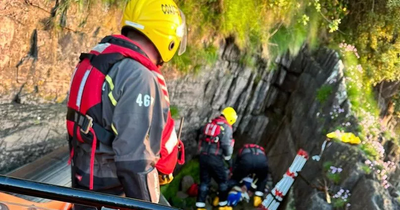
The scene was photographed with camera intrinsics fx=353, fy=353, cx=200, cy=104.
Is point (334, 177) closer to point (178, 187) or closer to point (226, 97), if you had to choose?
point (226, 97)

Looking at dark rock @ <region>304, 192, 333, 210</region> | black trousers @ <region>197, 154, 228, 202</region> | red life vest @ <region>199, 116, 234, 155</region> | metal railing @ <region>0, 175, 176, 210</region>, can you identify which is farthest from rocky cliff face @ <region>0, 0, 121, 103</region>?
dark rock @ <region>304, 192, 333, 210</region>

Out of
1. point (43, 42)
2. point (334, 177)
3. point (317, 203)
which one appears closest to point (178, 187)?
point (317, 203)

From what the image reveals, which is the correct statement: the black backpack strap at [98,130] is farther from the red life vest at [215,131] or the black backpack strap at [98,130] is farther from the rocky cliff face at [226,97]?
the red life vest at [215,131]

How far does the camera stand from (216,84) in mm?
7715

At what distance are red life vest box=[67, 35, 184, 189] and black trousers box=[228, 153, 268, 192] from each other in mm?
5210

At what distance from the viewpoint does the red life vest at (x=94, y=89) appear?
1923 mm

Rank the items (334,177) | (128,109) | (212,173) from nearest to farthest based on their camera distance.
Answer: (128,109), (334,177), (212,173)

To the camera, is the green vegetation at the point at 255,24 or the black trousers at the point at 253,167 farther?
the black trousers at the point at 253,167

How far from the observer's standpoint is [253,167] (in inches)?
281

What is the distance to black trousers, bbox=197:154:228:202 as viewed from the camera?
6762 mm

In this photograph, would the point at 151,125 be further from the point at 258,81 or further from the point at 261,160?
the point at 258,81

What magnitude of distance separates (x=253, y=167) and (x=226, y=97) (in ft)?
6.01

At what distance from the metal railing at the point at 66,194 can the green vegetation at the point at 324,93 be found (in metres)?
6.64

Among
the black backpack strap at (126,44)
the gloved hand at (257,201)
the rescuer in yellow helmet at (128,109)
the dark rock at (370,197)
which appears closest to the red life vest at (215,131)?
the gloved hand at (257,201)
